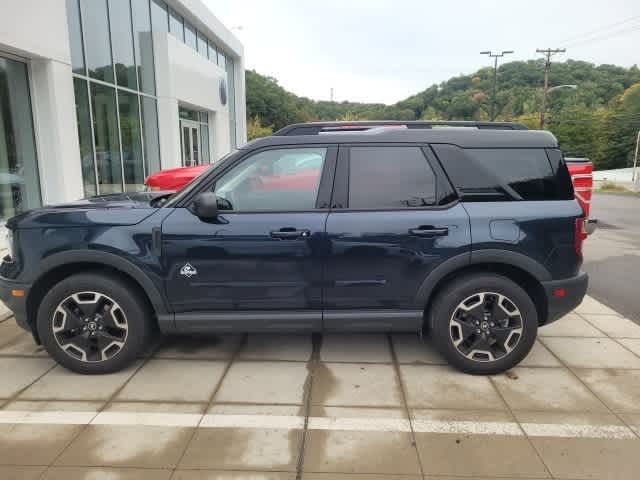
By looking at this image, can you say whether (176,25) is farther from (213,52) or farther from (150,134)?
(213,52)

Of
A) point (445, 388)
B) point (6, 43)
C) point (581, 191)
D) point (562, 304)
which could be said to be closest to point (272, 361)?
point (445, 388)

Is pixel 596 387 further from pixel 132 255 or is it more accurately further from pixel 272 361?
pixel 132 255

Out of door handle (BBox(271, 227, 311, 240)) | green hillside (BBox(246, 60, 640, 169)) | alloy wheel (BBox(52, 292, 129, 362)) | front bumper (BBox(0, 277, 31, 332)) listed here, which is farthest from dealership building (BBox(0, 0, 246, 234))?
green hillside (BBox(246, 60, 640, 169))

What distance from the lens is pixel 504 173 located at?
133 inches

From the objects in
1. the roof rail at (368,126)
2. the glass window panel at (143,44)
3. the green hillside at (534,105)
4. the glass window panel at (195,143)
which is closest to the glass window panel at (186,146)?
the glass window panel at (195,143)

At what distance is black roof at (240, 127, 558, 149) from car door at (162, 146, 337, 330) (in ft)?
0.26

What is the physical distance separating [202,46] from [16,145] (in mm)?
13583

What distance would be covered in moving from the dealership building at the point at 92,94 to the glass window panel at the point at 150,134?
0.03m

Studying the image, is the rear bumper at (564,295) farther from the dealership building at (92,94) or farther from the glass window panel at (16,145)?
the glass window panel at (16,145)

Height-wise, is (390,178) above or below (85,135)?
below

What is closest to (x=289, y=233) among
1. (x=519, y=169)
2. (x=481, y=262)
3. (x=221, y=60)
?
(x=481, y=262)

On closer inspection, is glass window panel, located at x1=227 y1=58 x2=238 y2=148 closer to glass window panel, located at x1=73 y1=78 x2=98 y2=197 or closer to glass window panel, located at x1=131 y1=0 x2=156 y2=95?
glass window panel, located at x1=131 y1=0 x2=156 y2=95

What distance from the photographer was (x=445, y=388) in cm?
332

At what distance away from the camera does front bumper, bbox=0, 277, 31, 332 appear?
332 cm
